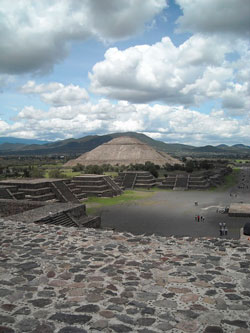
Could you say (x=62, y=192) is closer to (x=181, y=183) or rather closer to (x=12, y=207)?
(x=12, y=207)

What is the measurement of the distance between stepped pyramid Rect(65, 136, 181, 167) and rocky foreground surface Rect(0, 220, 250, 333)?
112 meters

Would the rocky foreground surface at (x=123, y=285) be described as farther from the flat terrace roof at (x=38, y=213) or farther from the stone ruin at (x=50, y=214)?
the stone ruin at (x=50, y=214)

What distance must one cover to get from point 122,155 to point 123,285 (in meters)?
128

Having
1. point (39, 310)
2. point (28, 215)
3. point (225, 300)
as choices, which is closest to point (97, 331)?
point (39, 310)

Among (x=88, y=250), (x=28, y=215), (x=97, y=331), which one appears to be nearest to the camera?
(x=97, y=331)

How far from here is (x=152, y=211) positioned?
27578 mm

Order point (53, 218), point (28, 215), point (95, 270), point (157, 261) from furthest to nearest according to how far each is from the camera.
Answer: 1. point (53, 218)
2. point (28, 215)
3. point (157, 261)
4. point (95, 270)

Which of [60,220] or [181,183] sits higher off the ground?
[60,220]

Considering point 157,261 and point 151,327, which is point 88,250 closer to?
point 157,261

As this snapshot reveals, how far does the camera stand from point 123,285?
482 centimetres

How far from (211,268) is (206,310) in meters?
1.60

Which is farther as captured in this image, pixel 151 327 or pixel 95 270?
pixel 95 270

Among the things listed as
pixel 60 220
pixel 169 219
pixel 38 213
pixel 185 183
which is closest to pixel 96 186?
pixel 169 219

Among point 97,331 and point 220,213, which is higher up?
point 97,331
